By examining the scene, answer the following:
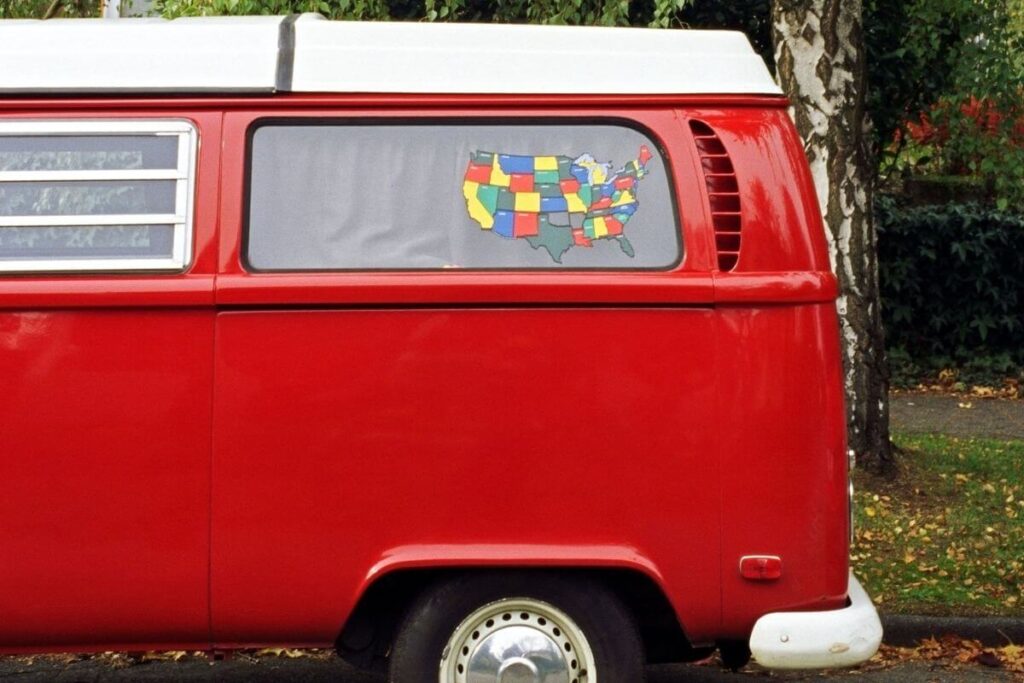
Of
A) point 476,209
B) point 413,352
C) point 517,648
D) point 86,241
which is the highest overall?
point 476,209

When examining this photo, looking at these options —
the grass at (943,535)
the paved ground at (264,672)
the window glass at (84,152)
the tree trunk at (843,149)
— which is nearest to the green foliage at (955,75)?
the grass at (943,535)

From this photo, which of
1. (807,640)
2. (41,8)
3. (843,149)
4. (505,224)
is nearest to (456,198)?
(505,224)

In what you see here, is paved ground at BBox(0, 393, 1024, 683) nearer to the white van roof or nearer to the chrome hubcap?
the chrome hubcap

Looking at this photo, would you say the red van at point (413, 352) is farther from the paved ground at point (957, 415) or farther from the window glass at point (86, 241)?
the paved ground at point (957, 415)

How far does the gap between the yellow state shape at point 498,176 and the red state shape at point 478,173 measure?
1 cm

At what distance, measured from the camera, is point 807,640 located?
15.7ft

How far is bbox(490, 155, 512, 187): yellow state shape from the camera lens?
4.88 metres

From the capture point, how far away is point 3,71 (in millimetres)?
4852

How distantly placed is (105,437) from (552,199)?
1.55 meters

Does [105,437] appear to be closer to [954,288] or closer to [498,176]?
[498,176]

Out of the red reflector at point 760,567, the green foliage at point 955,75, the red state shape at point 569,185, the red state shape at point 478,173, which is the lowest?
the red reflector at point 760,567

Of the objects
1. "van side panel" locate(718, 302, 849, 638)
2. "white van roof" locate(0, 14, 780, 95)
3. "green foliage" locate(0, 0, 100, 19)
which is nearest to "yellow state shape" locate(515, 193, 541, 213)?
"white van roof" locate(0, 14, 780, 95)

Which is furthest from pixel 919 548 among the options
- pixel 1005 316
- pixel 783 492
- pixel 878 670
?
pixel 1005 316

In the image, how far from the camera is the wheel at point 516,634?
4.86 meters
